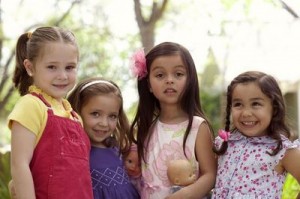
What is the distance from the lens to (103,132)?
386cm

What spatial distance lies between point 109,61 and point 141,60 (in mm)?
11487

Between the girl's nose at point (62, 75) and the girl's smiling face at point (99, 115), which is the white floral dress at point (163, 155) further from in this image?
the girl's nose at point (62, 75)

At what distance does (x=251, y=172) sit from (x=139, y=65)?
0.95 meters

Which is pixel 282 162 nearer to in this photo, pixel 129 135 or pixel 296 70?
pixel 129 135

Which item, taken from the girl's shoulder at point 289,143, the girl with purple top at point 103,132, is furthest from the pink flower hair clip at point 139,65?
the girl's shoulder at point 289,143

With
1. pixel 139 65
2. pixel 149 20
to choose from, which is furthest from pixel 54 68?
pixel 149 20

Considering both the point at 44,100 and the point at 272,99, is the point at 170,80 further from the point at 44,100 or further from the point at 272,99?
the point at 44,100

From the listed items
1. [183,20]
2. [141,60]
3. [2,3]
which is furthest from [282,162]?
[183,20]

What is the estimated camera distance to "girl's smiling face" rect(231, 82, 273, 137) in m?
3.67

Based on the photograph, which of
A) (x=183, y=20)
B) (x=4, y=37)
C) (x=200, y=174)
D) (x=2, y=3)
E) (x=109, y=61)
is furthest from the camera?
(x=109, y=61)

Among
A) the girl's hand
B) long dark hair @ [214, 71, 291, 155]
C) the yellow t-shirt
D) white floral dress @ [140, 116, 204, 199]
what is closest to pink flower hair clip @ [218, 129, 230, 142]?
long dark hair @ [214, 71, 291, 155]

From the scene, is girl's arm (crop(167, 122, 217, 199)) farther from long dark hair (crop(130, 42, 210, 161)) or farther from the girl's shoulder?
the girl's shoulder

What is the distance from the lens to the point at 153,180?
153 inches

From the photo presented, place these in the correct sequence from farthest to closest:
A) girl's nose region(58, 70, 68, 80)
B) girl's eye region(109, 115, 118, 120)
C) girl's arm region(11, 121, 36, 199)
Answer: girl's eye region(109, 115, 118, 120)
girl's nose region(58, 70, 68, 80)
girl's arm region(11, 121, 36, 199)
